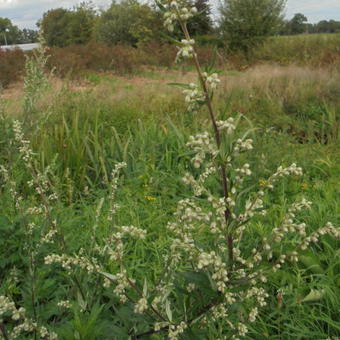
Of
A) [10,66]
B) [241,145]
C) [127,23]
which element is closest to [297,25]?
[127,23]

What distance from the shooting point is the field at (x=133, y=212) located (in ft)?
5.58

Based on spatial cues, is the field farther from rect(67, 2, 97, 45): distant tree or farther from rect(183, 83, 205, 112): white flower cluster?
rect(67, 2, 97, 45): distant tree

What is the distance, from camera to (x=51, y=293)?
219 cm

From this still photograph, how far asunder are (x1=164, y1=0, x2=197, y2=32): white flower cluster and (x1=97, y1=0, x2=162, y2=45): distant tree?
85.0 ft

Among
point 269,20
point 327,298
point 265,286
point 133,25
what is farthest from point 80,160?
point 133,25

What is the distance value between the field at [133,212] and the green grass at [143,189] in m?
0.01

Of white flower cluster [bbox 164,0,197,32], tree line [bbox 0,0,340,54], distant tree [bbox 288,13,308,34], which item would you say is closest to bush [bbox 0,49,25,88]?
tree line [bbox 0,0,340,54]

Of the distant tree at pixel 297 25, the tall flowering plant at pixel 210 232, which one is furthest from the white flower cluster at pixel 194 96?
the distant tree at pixel 297 25

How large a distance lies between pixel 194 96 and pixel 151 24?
88.9ft

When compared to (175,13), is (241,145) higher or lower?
lower

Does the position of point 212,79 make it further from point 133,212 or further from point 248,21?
point 248,21

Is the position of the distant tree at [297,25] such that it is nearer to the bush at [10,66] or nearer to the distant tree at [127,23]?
the distant tree at [127,23]

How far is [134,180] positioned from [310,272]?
73.4 inches

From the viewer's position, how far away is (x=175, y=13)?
43.8 inches
